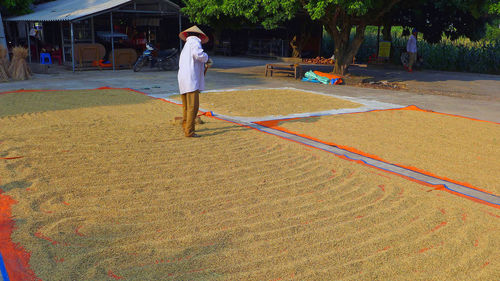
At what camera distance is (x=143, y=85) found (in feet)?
39.4

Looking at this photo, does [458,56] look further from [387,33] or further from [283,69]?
[283,69]

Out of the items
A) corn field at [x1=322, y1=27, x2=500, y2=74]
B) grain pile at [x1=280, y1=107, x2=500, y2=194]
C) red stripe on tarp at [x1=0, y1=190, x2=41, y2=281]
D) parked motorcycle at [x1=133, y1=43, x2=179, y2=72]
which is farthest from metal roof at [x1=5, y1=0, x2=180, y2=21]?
red stripe on tarp at [x1=0, y1=190, x2=41, y2=281]

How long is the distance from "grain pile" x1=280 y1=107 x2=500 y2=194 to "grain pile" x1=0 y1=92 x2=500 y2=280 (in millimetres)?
806

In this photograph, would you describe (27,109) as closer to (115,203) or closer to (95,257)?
(115,203)

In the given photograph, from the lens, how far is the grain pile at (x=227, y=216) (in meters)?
2.86

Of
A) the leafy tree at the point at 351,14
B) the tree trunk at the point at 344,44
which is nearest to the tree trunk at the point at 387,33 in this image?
the leafy tree at the point at 351,14

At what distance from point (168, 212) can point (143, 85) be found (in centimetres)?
892

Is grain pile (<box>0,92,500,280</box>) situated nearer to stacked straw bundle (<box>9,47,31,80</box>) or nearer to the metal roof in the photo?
stacked straw bundle (<box>9,47,31,80</box>)

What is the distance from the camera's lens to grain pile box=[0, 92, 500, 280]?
9.38 ft

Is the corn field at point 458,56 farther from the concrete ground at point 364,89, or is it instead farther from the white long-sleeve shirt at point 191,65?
the white long-sleeve shirt at point 191,65

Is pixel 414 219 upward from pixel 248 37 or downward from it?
downward

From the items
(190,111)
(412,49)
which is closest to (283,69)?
(412,49)

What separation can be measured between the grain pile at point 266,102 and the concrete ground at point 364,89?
1.30 m

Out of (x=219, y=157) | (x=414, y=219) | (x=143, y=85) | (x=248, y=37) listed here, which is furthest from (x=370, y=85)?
(x=248, y=37)
